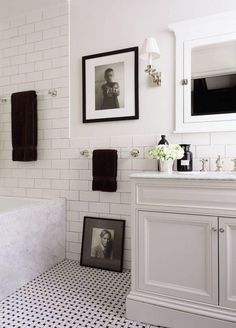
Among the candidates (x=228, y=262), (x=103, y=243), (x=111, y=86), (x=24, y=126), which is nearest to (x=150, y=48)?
(x=111, y=86)

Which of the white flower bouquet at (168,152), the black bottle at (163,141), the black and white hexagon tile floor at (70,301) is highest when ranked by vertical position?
the black bottle at (163,141)

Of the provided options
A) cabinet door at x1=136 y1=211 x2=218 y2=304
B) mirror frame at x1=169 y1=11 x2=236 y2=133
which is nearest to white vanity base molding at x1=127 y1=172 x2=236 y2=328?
cabinet door at x1=136 y1=211 x2=218 y2=304

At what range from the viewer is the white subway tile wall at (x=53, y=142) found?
259 cm

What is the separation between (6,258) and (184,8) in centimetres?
253

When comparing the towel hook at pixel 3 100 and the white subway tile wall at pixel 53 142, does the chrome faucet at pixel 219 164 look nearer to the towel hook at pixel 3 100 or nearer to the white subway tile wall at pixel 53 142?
the white subway tile wall at pixel 53 142

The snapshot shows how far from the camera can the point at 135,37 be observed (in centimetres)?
249

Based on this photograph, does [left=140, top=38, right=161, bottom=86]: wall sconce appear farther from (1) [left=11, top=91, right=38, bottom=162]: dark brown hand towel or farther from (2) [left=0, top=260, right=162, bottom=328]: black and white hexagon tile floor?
(2) [left=0, top=260, right=162, bottom=328]: black and white hexagon tile floor

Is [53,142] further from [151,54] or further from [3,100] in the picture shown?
[151,54]

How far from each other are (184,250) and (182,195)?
348 mm

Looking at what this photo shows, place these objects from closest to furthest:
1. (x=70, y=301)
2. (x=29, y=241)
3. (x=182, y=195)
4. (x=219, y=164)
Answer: (x=182, y=195), (x=70, y=301), (x=219, y=164), (x=29, y=241)

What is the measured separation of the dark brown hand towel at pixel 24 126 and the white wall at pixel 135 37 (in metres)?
0.43

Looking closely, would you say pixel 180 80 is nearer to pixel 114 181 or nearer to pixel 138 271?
pixel 114 181

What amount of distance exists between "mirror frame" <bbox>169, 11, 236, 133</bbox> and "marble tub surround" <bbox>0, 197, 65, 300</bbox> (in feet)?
4.72

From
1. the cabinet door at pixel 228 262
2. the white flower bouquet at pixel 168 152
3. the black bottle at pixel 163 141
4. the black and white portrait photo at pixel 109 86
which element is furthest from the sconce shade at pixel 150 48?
the cabinet door at pixel 228 262
